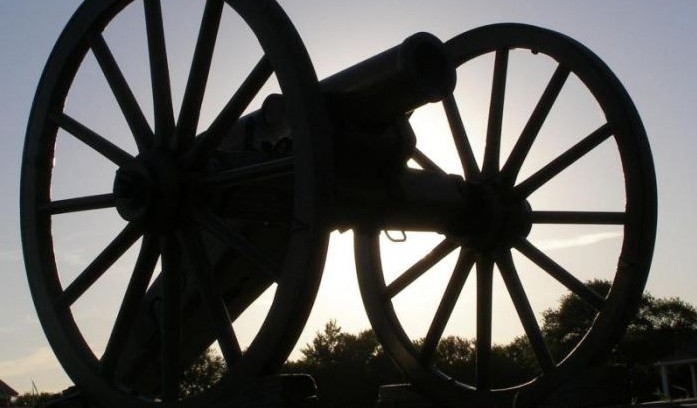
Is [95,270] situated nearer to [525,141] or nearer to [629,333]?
[525,141]

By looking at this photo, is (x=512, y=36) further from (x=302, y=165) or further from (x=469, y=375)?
(x=469, y=375)

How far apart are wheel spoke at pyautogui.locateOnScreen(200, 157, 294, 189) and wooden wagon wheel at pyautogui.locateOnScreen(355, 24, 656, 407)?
4.21 ft

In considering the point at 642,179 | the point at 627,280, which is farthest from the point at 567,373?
the point at 642,179

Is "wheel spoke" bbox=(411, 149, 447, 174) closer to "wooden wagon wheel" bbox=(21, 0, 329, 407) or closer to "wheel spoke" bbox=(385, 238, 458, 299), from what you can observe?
"wheel spoke" bbox=(385, 238, 458, 299)

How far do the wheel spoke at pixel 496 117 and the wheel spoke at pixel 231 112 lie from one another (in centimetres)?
254

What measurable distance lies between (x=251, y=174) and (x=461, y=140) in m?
2.79

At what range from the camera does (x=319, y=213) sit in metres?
5.07

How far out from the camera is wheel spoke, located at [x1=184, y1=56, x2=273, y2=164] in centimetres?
570

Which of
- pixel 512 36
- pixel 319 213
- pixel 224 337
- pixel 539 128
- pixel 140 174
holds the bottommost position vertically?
pixel 224 337

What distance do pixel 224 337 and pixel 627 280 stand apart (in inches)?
112

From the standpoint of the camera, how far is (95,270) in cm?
672

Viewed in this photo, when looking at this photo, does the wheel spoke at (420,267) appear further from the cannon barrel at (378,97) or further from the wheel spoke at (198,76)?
the wheel spoke at (198,76)

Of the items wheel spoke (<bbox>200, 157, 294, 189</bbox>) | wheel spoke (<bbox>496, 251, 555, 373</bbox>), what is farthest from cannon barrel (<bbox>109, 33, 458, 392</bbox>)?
wheel spoke (<bbox>496, 251, 555, 373</bbox>)

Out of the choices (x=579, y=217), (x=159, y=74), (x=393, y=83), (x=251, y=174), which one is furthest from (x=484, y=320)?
(x=159, y=74)
